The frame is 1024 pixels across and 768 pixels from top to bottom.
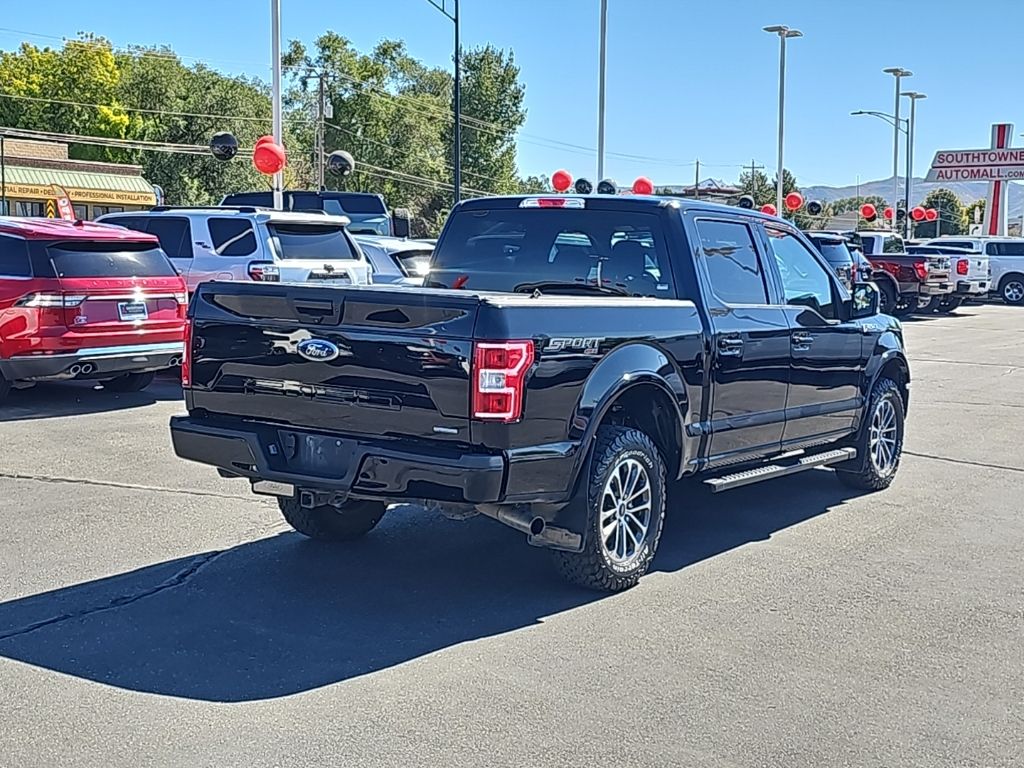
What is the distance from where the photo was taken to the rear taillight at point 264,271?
1295cm

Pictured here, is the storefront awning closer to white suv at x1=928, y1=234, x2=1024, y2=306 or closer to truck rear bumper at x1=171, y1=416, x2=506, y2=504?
white suv at x1=928, y1=234, x2=1024, y2=306

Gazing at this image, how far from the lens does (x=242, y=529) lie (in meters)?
6.93

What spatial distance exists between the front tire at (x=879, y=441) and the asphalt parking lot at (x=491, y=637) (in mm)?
221

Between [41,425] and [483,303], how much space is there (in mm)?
6648

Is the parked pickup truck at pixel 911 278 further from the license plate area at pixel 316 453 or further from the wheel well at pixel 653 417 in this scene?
the license plate area at pixel 316 453

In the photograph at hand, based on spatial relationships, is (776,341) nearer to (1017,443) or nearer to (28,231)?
(1017,443)

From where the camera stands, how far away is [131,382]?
40.5ft

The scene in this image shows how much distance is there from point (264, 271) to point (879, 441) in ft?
23.6

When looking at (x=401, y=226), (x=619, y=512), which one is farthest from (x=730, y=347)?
(x=401, y=226)

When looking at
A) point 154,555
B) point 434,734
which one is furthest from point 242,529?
point 434,734

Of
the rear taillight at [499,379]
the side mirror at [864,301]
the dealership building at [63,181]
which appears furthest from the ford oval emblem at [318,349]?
the dealership building at [63,181]

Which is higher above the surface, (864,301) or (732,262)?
(732,262)

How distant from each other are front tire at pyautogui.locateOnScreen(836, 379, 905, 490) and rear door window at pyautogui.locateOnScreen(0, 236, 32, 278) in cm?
712

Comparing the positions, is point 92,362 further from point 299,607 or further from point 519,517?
point 519,517
